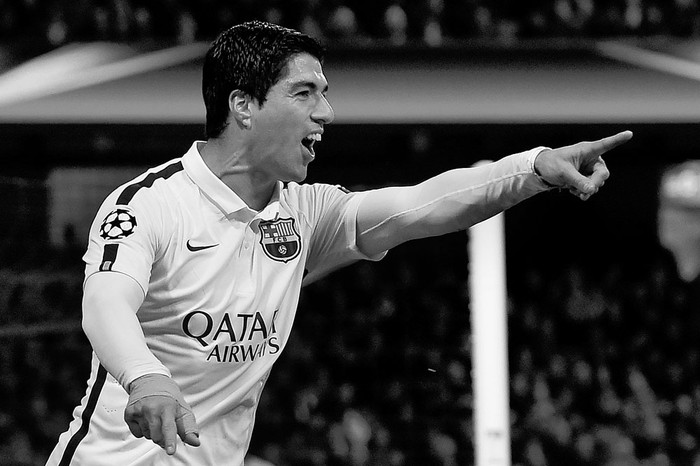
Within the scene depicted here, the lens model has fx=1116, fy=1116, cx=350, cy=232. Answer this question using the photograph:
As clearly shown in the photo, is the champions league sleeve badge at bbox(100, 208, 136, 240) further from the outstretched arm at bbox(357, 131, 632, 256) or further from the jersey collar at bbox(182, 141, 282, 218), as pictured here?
the outstretched arm at bbox(357, 131, 632, 256)

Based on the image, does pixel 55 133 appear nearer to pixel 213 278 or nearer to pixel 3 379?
pixel 3 379

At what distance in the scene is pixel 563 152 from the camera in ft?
7.66

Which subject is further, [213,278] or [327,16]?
[327,16]

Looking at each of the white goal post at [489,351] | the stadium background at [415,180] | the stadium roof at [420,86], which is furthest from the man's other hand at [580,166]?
the stadium roof at [420,86]

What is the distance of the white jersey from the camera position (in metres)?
2.46

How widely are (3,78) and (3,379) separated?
8.15 ft

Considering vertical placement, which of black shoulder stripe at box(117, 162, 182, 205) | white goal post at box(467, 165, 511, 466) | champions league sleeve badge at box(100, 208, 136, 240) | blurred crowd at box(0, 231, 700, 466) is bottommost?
blurred crowd at box(0, 231, 700, 466)

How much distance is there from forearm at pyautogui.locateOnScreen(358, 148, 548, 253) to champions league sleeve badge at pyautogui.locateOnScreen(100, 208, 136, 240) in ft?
2.05

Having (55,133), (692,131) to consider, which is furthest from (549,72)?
(55,133)

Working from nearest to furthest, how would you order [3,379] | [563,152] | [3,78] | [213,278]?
1. [563,152]
2. [213,278]
3. [3,78]
4. [3,379]

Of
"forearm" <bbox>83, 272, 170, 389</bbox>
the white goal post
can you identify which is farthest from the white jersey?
the white goal post

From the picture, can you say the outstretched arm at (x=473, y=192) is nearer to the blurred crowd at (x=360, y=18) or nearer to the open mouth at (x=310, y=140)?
the open mouth at (x=310, y=140)

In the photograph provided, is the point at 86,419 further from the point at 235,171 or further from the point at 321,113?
the point at 321,113

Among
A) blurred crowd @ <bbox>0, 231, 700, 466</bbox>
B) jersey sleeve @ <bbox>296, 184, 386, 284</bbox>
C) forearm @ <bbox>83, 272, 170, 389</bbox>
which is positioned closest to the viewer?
forearm @ <bbox>83, 272, 170, 389</bbox>
